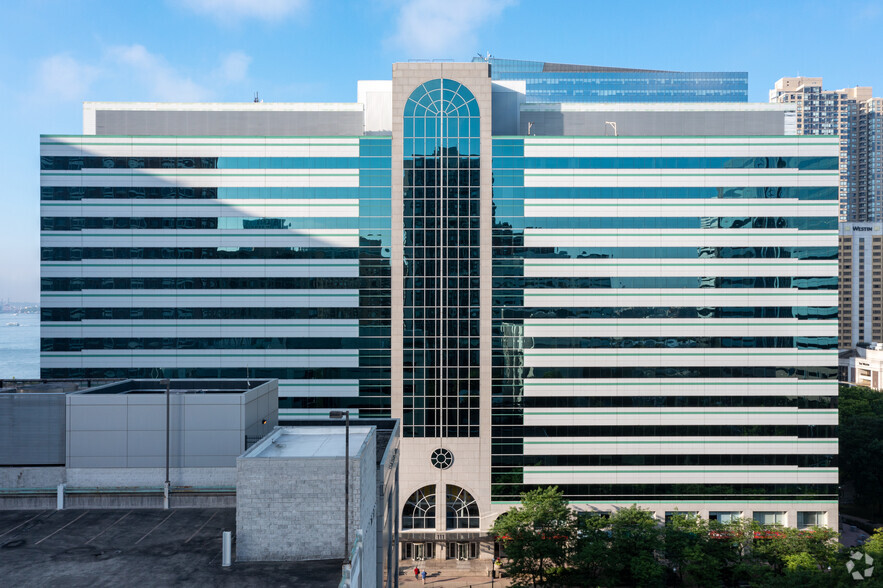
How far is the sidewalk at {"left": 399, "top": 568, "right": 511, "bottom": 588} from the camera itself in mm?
54031

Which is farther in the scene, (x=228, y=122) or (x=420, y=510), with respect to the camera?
(x=228, y=122)

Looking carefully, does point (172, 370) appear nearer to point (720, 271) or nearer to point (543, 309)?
point (543, 309)

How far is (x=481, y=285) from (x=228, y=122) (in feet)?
114

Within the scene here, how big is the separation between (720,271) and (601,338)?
15.0 metres

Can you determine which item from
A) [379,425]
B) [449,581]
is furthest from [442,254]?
[449,581]

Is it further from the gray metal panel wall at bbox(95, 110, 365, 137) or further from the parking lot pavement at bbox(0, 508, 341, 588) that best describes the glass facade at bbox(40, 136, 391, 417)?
the parking lot pavement at bbox(0, 508, 341, 588)

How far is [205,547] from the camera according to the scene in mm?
24094

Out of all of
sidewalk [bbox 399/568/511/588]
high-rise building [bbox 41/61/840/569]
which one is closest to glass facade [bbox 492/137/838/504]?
high-rise building [bbox 41/61/840/569]

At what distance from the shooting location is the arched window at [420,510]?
189 feet

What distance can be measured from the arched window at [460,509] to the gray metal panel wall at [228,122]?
137 ft

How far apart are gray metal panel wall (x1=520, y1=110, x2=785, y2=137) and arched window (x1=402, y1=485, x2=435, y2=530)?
42198 mm

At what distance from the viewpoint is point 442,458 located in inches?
2288

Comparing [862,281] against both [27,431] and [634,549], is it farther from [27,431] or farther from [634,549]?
[27,431]

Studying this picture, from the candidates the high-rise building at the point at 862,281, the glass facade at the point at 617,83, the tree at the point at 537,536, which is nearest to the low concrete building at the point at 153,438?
the tree at the point at 537,536
